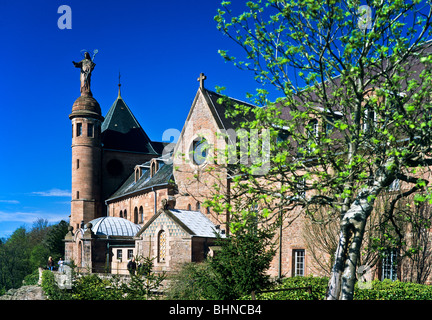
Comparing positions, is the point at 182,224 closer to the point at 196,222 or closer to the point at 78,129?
the point at 196,222

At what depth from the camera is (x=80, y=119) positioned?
2125 inches

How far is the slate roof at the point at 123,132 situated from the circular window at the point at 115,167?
1.70 m

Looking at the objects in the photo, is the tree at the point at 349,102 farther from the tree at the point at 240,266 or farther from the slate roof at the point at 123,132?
the slate roof at the point at 123,132

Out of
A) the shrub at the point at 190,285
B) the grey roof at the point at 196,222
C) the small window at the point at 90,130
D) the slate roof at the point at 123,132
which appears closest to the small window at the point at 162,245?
the grey roof at the point at 196,222

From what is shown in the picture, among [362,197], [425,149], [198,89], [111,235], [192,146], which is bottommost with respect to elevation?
[111,235]

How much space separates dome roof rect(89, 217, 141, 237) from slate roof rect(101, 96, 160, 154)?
16243mm

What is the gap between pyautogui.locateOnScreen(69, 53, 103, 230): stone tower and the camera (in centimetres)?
5359

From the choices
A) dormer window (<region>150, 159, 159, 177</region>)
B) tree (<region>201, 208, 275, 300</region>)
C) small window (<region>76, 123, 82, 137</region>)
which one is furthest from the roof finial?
small window (<region>76, 123, 82, 137</region>)

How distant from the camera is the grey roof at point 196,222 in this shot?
98.2 feet

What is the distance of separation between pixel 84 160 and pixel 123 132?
8.24m

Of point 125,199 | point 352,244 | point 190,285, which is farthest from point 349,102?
point 125,199
